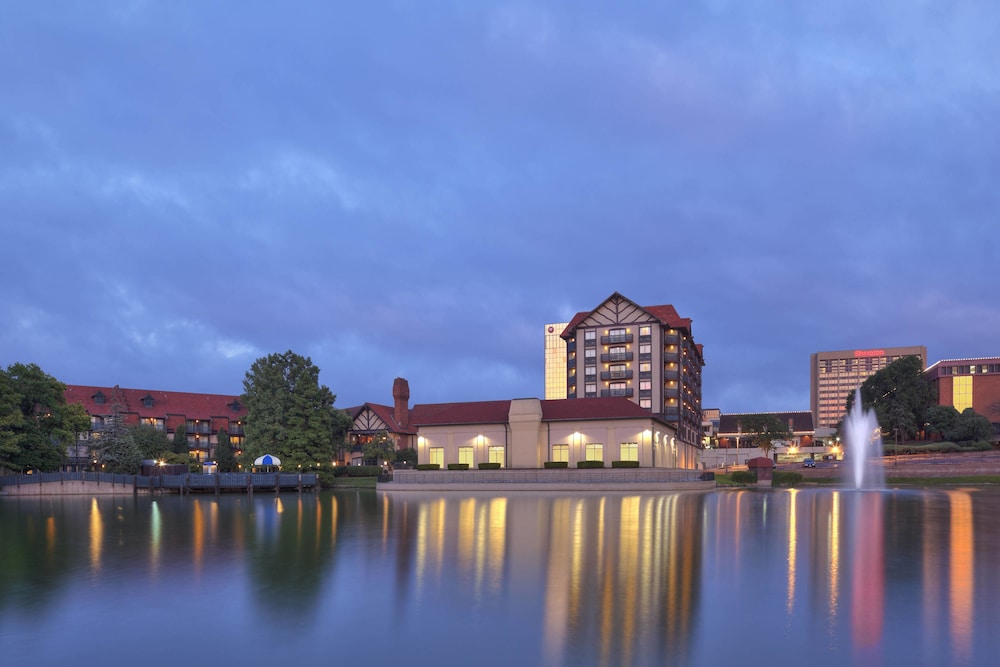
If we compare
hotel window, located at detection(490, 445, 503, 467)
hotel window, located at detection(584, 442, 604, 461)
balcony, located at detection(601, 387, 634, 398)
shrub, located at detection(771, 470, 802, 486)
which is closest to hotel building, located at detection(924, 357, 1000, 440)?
balcony, located at detection(601, 387, 634, 398)

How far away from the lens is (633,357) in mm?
103500

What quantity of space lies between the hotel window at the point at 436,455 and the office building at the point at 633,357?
3574 cm

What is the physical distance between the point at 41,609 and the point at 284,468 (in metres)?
54.1

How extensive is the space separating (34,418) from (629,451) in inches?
2212

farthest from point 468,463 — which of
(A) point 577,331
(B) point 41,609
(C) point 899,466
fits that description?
(B) point 41,609

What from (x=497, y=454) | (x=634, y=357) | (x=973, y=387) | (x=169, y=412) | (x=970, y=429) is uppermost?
(x=634, y=357)

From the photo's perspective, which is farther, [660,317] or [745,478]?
[660,317]

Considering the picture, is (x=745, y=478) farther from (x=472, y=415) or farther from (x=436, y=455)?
(x=436, y=455)

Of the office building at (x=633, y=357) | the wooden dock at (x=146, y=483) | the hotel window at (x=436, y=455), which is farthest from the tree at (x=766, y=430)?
the wooden dock at (x=146, y=483)

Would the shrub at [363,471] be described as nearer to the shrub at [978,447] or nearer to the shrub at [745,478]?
the shrub at [745,478]

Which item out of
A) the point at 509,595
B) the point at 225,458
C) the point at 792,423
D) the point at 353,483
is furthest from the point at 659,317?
the point at 792,423

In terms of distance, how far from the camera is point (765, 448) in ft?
412

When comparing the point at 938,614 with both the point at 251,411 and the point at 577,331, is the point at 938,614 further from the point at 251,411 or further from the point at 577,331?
the point at 577,331

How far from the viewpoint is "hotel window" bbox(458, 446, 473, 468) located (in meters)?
73.0
